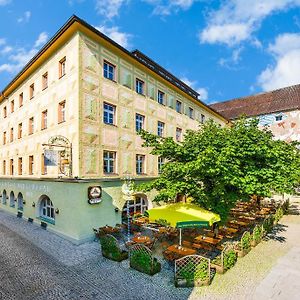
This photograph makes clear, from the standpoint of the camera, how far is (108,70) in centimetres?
1584

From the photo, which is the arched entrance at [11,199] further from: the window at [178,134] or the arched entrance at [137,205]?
the window at [178,134]

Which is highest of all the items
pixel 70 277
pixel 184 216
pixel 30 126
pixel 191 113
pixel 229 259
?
pixel 191 113

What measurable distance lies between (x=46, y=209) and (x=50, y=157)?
537 cm

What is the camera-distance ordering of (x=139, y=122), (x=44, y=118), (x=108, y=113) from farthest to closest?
(x=139, y=122) → (x=44, y=118) → (x=108, y=113)

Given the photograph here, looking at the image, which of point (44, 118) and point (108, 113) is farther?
point (44, 118)

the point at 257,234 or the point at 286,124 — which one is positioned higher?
the point at 286,124

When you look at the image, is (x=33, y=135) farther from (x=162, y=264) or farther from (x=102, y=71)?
(x=162, y=264)

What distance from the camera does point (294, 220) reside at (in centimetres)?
1895

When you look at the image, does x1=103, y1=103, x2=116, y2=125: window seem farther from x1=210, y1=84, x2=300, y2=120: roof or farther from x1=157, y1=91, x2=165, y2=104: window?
x1=210, y1=84, x2=300, y2=120: roof

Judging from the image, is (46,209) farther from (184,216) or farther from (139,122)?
(184,216)

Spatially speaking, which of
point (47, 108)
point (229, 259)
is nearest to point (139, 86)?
point (47, 108)

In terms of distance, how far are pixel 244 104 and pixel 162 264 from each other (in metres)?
40.5

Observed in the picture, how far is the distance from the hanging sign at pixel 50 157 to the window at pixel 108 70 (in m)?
5.82

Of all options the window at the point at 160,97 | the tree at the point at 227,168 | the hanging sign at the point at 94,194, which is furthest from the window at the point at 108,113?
the window at the point at 160,97
